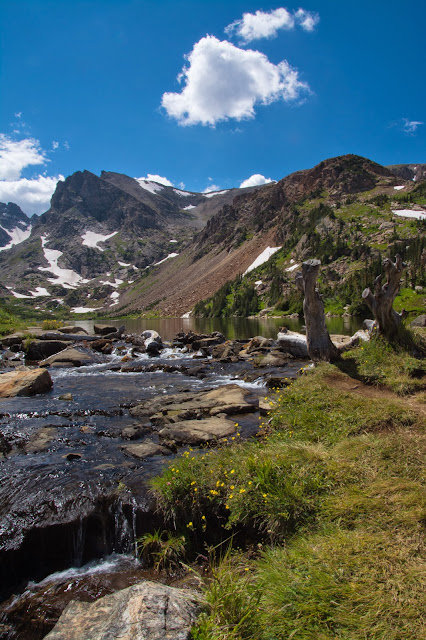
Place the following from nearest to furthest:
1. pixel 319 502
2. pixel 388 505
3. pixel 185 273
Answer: pixel 388 505, pixel 319 502, pixel 185 273

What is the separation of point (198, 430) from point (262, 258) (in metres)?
128

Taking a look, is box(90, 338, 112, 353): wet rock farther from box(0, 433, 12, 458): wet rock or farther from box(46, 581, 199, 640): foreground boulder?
box(46, 581, 199, 640): foreground boulder

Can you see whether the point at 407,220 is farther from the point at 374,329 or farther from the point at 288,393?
the point at 288,393

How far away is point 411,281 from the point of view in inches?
2483

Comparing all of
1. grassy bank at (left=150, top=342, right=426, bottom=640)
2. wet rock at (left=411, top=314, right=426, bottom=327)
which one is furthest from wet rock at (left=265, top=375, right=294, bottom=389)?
wet rock at (left=411, top=314, right=426, bottom=327)

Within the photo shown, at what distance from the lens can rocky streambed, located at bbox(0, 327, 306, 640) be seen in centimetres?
547

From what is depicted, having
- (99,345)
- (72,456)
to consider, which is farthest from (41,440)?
(99,345)

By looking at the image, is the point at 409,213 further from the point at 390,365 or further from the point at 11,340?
the point at 11,340

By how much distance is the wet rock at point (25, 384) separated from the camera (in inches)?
605

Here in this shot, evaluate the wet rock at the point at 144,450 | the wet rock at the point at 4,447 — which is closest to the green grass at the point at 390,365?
the wet rock at the point at 144,450

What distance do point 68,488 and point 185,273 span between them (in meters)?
169

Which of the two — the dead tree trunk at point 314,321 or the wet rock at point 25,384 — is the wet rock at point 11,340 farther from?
the dead tree trunk at point 314,321

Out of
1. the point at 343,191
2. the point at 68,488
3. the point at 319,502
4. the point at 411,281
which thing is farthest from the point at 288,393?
the point at 343,191

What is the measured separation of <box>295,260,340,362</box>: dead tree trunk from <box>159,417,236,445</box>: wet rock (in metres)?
5.90
